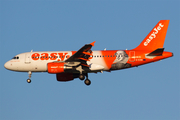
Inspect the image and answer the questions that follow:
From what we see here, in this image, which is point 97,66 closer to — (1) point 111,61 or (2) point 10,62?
(1) point 111,61

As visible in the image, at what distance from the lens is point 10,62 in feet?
175

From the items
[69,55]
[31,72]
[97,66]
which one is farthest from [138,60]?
[31,72]

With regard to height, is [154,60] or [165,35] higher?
[165,35]

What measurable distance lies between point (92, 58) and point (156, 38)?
9.22 m

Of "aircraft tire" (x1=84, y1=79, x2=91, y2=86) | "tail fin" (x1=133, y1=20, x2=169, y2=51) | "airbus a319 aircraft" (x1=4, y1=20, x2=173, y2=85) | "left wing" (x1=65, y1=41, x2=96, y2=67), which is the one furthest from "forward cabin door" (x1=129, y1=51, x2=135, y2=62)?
"aircraft tire" (x1=84, y1=79, x2=91, y2=86)

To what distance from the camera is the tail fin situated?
167 ft

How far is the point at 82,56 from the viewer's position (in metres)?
49.2

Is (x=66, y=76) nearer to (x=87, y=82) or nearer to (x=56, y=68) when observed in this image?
(x=87, y=82)

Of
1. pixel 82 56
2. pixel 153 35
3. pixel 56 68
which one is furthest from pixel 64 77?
pixel 153 35

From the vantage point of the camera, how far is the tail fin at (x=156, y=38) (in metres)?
51.0

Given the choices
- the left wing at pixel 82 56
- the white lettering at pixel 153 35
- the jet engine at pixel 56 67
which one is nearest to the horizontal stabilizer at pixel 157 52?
the white lettering at pixel 153 35

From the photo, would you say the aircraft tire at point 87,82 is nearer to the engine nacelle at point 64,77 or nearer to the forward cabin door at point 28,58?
the engine nacelle at point 64,77

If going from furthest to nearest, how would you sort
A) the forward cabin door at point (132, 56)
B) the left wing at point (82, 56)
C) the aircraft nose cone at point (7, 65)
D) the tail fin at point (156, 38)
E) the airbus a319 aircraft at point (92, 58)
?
the aircraft nose cone at point (7, 65) < the tail fin at point (156, 38) < the forward cabin door at point (132, 56) < the airbus a319 aircraft at point (92, 58) < the left wing at point (82, 56)

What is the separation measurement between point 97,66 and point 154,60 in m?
7.56
